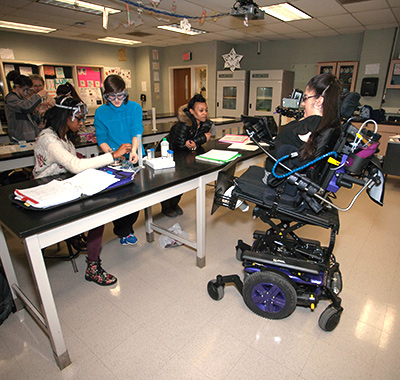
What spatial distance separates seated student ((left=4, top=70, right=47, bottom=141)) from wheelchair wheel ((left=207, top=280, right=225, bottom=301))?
2.89 metres

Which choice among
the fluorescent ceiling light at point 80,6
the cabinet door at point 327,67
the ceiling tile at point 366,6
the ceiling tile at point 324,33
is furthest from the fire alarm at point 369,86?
the fluorescent ceiling light at point 80,6

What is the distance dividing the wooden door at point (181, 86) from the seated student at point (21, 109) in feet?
14.9

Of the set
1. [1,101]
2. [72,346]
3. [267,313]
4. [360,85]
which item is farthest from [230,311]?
[1,101]

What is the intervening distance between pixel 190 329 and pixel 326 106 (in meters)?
1.46

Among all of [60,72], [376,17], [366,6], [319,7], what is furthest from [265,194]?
[60,72]

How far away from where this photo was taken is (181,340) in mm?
1499

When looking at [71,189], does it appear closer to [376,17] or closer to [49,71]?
[376,17]

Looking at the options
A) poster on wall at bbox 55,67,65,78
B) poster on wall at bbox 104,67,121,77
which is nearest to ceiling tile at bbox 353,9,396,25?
poster on wall at bbox 104,67,121,77

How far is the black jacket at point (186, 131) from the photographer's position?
2.31m

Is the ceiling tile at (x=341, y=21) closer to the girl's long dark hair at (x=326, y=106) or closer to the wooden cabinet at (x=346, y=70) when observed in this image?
the wooden cabinet at (x=346, y=70)

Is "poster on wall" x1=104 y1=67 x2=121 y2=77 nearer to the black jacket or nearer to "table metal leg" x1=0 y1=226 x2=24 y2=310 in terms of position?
the black jacket

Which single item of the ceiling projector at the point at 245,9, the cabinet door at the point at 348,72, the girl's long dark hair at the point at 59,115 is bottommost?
the girl's long dark hair at the point at 59,115

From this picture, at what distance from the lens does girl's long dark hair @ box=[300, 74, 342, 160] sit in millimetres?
1363

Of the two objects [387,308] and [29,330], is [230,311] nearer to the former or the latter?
[387,308]
